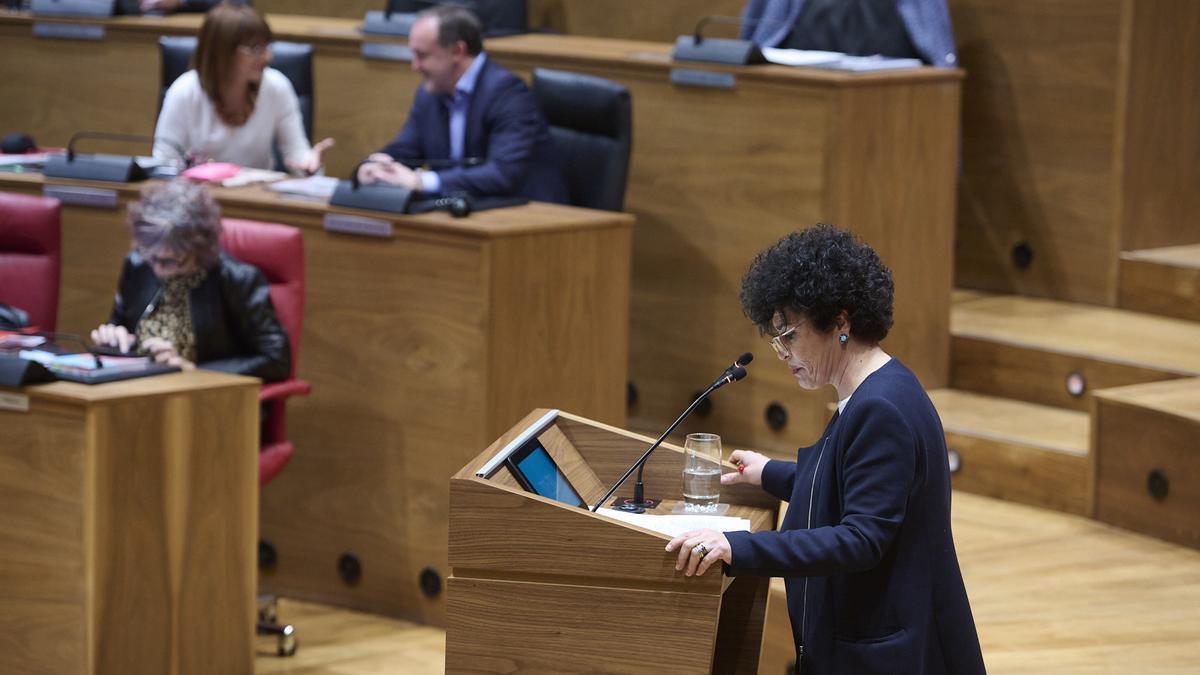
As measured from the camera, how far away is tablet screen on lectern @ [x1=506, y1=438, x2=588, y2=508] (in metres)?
2.22

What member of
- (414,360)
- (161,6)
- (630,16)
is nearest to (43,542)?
(414,360)

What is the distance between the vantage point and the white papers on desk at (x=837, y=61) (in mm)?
4238

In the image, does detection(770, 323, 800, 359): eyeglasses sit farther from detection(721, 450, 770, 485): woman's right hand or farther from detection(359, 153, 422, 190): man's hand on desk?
detection(359, 153, 422, 190): man's hand on desk

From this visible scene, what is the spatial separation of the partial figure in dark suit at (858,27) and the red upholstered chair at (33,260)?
200 cm

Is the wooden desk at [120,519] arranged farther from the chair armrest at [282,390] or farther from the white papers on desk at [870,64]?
the white papers on desk at [870,64]

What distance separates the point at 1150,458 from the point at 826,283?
1986 millimetres

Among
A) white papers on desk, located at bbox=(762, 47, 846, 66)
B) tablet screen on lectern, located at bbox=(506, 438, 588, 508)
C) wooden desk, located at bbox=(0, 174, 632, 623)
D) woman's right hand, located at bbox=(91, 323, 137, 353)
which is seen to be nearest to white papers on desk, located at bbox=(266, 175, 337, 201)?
wooden desk, located at bbox=(0, 174, 632, 623)

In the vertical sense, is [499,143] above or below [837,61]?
below

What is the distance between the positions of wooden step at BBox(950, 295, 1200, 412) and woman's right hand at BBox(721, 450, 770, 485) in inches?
79.6

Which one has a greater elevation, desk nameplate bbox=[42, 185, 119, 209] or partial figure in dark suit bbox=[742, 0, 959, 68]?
partial figure in dark suit bbox=[742, 0, 959, 68]

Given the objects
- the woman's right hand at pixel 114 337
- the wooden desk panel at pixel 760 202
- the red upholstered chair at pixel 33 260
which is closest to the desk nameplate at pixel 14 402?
the woman's right hand at pixel 114 337

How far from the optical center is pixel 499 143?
4.25 meters

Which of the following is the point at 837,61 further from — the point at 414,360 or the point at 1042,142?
the point at 414,360

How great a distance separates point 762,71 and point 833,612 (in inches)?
91.6
